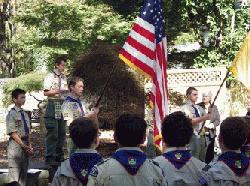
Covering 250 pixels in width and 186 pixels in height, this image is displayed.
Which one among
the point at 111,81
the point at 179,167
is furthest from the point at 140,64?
the point at 111,81

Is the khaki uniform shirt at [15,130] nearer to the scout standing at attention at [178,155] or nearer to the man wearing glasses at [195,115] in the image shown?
the man wearing glasses at [195,115]

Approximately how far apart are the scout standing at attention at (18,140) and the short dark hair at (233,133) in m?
4.02

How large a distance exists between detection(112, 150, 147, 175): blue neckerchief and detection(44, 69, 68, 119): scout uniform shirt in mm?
5609

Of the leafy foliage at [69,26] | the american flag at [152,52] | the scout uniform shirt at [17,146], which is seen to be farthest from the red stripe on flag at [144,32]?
the leafy foliage at [69,26]

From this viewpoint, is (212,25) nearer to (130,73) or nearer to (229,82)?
(229,82)

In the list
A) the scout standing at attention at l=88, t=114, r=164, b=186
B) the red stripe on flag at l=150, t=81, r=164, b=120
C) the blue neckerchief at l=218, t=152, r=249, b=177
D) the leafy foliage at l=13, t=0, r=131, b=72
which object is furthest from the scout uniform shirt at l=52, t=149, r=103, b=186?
the leafy foliage at l=13, t=0, r=131, b=72

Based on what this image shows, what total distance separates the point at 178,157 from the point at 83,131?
2.56ft

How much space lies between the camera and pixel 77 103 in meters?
8.00

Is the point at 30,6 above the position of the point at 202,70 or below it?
above

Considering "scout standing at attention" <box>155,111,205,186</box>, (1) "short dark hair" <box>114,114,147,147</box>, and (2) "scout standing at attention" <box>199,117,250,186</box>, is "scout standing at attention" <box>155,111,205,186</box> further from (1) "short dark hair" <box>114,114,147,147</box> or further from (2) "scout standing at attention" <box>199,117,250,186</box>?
(1) "short dark hair" <box>114,114,147,147</box>

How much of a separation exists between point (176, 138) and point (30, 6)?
15.3 m

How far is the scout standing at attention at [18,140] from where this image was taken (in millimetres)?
7980

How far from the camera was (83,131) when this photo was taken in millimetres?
4457

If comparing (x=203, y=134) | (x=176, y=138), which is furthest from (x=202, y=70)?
(x=176, y=138)
